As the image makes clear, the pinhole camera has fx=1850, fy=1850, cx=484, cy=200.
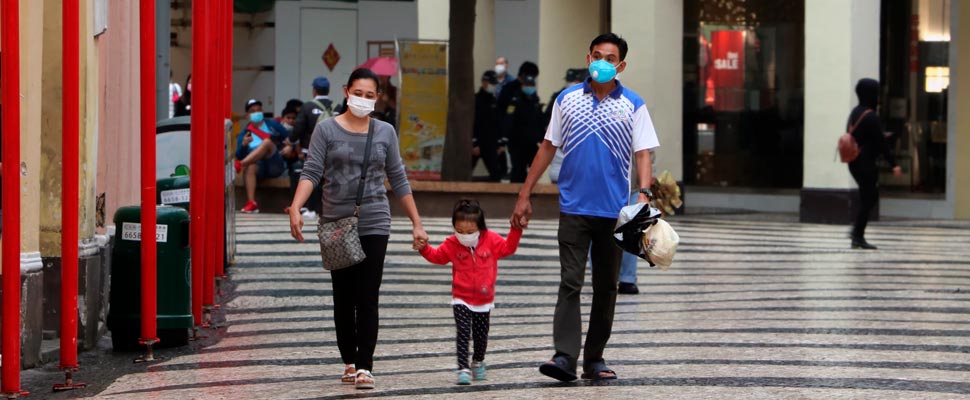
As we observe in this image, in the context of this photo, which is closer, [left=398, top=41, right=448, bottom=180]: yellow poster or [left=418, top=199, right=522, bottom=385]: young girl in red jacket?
[left=418, top=199, right=522, bottom=385]: young girl in red jacket

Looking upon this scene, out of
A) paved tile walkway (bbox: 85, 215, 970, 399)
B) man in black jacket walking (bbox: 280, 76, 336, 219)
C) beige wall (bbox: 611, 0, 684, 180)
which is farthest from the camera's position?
beige wall (bbox: 611, 0, 684, 180)

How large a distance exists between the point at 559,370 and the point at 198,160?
3.59 meters

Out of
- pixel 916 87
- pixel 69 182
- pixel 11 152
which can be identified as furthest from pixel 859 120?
pixel 11 152

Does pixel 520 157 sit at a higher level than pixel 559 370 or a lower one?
higher

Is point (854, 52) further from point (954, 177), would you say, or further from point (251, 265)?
point (251, 265)

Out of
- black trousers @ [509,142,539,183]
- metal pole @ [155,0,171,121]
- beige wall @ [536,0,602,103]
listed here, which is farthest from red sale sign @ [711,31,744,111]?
metal pole @ [155,0,171,121]

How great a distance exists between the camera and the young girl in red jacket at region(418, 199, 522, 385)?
344 inches

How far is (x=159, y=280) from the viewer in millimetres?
10695

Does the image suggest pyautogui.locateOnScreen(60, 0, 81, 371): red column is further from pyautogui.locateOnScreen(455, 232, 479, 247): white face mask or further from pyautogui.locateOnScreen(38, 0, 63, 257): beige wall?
pyautogui.locateOnScreen(455, 232, 479, 247): white face mask

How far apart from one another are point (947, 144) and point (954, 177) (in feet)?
1.48

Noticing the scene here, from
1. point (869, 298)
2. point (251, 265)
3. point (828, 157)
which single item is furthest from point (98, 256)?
point (828, 157)

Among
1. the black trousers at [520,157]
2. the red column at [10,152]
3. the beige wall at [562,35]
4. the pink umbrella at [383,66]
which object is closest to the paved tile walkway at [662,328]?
the red column at [10,152]

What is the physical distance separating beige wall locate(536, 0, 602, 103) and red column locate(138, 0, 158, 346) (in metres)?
16.5

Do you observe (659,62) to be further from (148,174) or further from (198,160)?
(148,174)
